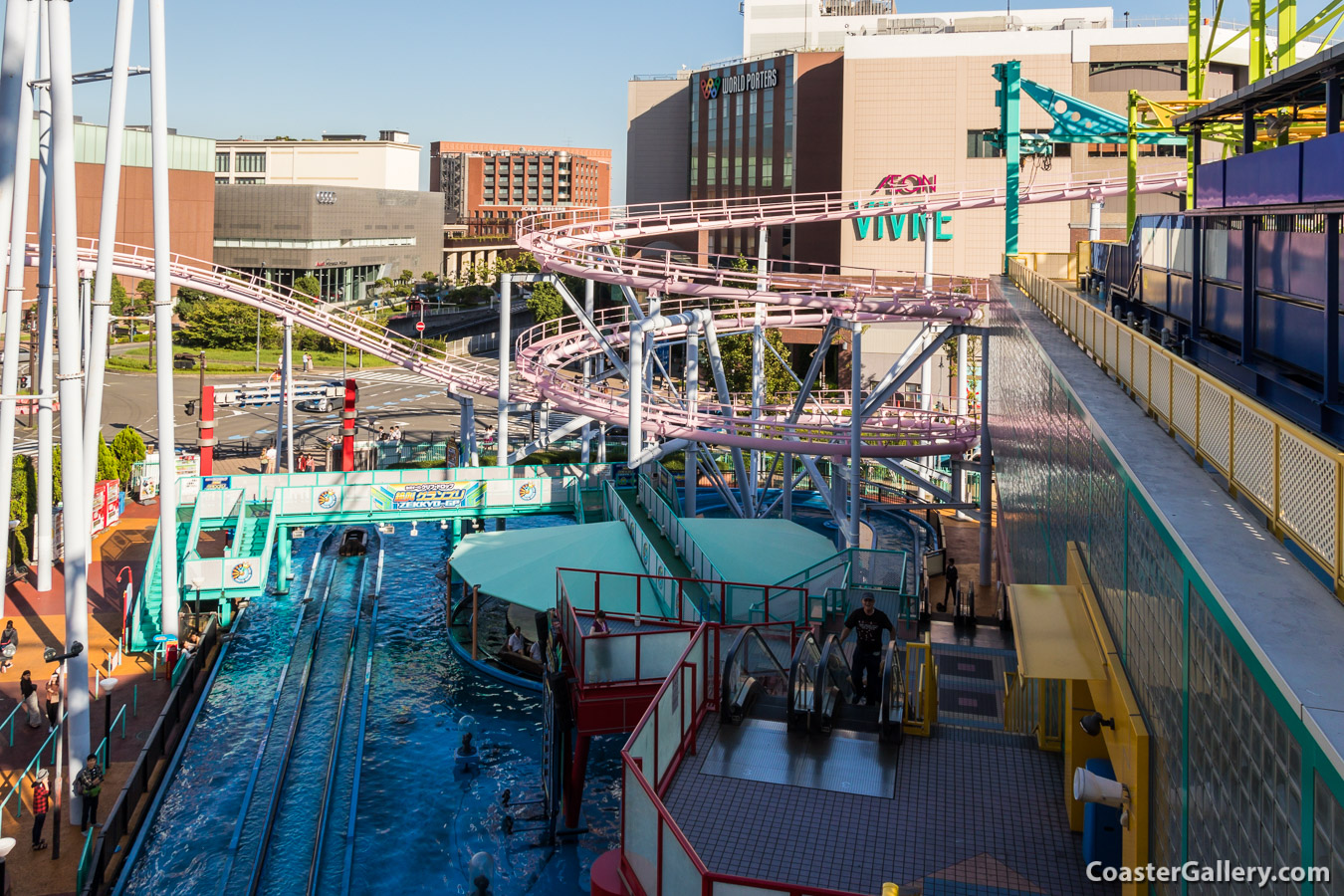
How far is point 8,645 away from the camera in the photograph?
73.7 ft

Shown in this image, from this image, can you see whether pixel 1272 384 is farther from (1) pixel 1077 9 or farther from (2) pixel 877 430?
(1) pixel 1077 9

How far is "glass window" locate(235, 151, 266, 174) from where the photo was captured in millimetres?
118875

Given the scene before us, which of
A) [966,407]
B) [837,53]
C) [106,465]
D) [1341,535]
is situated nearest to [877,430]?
[966,407]

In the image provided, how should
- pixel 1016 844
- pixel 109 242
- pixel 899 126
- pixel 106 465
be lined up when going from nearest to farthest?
pixel 1016 844, pixel 109 242, pixel 106 465, pixel 899 126

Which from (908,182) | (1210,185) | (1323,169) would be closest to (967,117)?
(908,182)

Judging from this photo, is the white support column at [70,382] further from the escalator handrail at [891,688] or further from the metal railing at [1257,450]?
the metal railing at [1257,450]

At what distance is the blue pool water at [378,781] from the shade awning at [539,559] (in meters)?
2.24

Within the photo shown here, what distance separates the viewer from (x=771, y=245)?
6525 cm

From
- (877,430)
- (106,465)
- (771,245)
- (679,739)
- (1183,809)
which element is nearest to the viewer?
(1183,809)

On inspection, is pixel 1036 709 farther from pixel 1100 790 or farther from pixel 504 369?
pixel 504 369

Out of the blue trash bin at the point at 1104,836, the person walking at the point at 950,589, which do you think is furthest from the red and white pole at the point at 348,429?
the blue trash bin at the point at 1104,836

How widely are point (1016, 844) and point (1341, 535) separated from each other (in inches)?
193

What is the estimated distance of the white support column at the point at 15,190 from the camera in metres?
16.5

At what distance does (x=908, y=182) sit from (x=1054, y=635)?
52.5 metres
